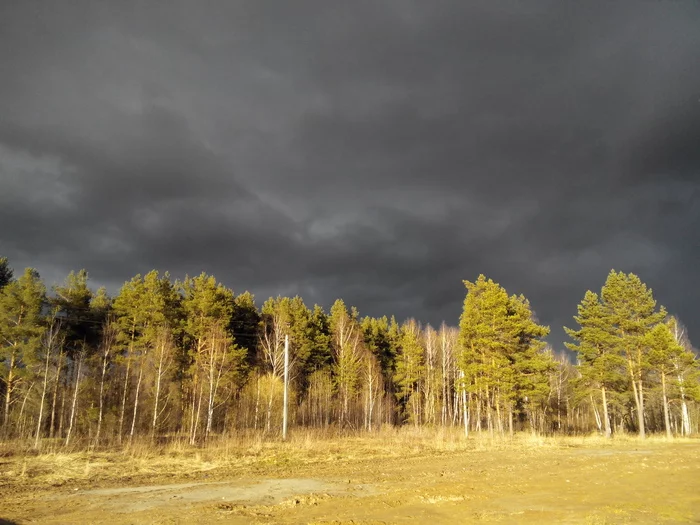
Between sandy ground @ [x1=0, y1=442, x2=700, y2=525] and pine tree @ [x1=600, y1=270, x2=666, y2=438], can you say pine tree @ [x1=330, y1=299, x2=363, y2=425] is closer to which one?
pine tree @ [x1=600, y1=270, x2=666, y2=438]

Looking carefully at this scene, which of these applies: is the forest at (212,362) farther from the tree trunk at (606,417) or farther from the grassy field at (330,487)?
the grassy field at (330,487)

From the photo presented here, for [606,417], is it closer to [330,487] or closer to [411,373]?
[411,373]

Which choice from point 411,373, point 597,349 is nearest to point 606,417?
point 597,349

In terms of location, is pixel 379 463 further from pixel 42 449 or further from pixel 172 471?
pixel 42 449

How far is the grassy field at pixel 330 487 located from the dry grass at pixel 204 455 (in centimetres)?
10

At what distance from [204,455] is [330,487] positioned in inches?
498

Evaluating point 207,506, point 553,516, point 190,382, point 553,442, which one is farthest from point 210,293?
point 553,516

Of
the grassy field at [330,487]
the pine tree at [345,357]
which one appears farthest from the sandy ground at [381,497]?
the pine tree at [345,357]

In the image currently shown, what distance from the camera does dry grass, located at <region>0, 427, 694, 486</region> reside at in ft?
63.8

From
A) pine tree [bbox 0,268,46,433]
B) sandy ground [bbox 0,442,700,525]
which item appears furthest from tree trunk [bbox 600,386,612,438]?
pine tree [bbox 0,268,46,433]

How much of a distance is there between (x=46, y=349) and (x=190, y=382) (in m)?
12.4

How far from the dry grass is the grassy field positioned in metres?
0.10

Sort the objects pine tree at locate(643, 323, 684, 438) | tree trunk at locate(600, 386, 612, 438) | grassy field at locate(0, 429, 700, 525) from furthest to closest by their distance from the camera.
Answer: tree trunk at locate(600, 386, 612, 438) → pine tree at locate(643, 323, 684, 438) → grassy field at locate(0, 429, 700, 525)

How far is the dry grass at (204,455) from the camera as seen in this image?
19453 millimetres
